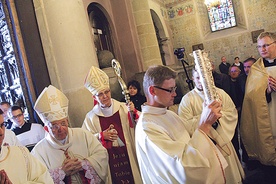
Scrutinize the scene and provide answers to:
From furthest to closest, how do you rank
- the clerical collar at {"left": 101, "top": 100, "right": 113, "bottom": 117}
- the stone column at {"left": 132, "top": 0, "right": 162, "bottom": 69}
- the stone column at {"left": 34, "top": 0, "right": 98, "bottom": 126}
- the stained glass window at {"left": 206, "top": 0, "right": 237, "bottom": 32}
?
the stained glass window at {"left": 206, "top": 0, "right": 237, "bottom": 32} → the stone column at {"left": 132, "top": 0, "right": 162, "bottom": 69} → the stone column at {"left": 34, "top": 0, "right": 98, "bottom": 126} → the clerical collar at {"left": 101, "top": 100, "right": 113, "bottom": 117}

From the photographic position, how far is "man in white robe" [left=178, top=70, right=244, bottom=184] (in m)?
2.29

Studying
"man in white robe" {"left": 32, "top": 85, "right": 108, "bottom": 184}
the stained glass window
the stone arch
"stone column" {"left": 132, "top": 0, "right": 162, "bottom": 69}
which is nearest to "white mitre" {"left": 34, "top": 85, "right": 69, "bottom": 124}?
"man in white robe" {"left": 32, "top": 85, "right": 108, "bottom": 184}

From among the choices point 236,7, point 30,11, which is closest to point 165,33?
point 236,7

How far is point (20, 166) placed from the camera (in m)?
2.22

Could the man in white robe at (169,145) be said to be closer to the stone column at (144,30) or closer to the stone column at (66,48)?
the stone column at (66,48)

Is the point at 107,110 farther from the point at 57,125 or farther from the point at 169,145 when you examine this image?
the point at 169,145

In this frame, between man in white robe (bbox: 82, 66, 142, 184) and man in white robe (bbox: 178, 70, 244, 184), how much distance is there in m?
0.67

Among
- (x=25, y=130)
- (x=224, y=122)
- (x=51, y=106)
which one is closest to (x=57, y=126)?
(x=51, y=106)

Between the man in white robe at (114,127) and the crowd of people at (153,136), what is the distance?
0.01 metres

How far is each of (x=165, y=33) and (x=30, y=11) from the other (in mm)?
8402

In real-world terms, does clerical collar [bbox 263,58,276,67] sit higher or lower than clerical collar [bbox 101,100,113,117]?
higher

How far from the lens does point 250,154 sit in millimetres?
3996

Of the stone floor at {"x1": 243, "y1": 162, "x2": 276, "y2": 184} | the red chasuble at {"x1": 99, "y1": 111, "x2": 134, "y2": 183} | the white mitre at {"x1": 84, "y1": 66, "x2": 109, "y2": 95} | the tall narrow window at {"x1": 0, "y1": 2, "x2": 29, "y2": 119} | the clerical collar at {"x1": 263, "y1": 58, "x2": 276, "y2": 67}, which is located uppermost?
the tall narrow window at {"x1": 0, "y1": 2, "x2": 29, "y2": 119}

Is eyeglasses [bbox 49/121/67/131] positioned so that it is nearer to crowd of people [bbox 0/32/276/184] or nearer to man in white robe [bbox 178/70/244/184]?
crowd of people [bbox 0/32/276/184]
